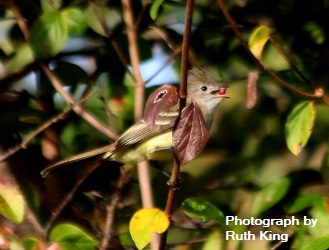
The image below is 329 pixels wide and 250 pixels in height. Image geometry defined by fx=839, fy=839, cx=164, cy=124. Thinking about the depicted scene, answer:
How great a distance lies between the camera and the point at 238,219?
2.61 m

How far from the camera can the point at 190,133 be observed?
1860mm

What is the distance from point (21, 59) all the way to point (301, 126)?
0.98 m

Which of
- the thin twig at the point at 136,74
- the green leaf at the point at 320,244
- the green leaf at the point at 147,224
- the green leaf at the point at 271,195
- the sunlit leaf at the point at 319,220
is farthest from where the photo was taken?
the thin twig at the point at 136,74

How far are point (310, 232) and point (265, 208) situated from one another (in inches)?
6.4

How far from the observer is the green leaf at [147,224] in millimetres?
2064

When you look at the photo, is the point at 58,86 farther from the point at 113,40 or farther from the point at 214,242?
the point at 214,242

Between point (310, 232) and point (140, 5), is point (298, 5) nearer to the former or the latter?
point (140, 5)

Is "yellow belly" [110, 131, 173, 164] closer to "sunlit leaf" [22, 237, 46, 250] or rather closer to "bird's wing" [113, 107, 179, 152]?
"bird's wing" [113, 107, 179, 152]

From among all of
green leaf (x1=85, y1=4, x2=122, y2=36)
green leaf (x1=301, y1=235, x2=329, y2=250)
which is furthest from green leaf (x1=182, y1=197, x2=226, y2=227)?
green leaf (x1=85, y1=4, x2=122, y2=36)

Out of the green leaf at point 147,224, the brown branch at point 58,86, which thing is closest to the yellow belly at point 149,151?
the brown branch at point 58,86

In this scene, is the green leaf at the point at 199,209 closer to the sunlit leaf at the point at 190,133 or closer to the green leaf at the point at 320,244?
the green leaf at the point at 320,244

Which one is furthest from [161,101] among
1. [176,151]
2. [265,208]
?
[265,208]

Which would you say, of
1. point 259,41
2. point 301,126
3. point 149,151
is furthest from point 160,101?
point 149,151

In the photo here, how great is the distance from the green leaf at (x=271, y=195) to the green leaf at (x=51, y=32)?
77 centimetres
